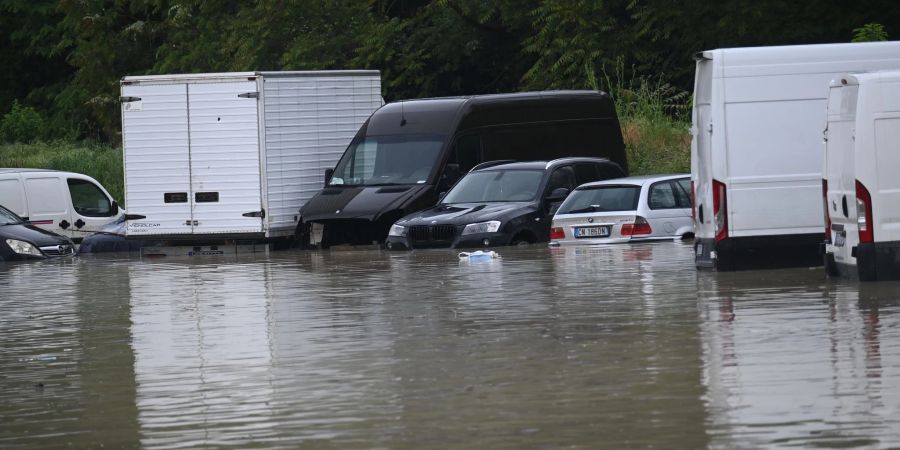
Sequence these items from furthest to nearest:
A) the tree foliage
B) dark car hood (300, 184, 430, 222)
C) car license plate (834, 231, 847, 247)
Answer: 1. the tree foliage
2. dark car hood (300, 184, 430, 222)
3. car license plate (834, 231, 847, 247)

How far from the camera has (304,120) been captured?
28.9m

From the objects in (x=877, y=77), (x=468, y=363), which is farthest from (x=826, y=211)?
(x=468, y=363)

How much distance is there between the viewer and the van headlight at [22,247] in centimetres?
2747

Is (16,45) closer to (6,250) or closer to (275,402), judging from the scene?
(6,250)

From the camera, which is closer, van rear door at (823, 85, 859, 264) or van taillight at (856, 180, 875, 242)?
van taillight at (856, 180, 875, 242)

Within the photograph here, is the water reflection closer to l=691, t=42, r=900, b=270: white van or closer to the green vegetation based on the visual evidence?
l=691, t=42, r=900, b=270: white van

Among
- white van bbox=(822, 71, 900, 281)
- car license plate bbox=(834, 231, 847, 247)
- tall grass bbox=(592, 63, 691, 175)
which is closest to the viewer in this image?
white van bbox=(822, 71, 900, 281)

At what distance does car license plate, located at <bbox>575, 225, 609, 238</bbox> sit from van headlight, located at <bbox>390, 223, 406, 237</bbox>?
3021 mm

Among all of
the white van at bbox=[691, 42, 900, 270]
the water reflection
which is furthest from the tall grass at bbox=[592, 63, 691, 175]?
the water reflection

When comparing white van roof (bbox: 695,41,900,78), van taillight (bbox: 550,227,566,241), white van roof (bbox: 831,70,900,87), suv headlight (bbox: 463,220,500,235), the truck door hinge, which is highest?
white van roof (bbox: 695,41,900,78)

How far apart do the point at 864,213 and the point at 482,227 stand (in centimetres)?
942

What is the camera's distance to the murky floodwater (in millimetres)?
8898

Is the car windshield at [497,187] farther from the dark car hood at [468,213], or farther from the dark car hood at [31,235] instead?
the dark car hood at [31,235]

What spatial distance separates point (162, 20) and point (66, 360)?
160 feet
